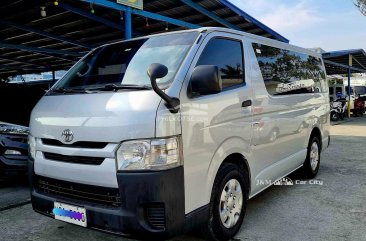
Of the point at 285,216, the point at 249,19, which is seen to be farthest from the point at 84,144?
the point at 249,19

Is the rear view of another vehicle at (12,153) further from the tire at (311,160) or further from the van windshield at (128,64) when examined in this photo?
the tire at (311,160)

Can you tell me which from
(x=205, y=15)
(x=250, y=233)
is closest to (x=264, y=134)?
(x=250, y=233)

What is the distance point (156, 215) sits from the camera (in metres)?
2.52

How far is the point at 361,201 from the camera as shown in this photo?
14.7 ft

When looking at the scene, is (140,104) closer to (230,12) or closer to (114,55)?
(114,55)

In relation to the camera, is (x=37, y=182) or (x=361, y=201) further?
(x=361, y=201)

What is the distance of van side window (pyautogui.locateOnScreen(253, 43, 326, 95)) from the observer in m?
4.06

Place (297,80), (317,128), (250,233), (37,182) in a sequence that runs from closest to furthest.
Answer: (37,182), (250,233), (297,80), (317,128)

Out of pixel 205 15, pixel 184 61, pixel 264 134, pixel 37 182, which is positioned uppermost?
pixel 205 15

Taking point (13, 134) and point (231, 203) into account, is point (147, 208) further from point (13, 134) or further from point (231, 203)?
point (13, 134)

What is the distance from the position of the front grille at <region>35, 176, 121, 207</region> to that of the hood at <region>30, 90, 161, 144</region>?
1.20 ft

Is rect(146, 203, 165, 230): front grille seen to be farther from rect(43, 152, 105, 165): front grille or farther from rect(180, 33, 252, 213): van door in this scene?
rect(43, 152, 105, 165): front grille

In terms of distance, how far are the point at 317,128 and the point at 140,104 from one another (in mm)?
4083

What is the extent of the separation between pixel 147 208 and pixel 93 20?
846cm
